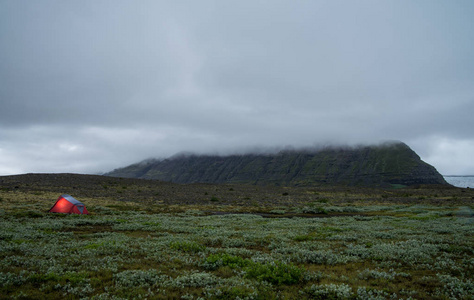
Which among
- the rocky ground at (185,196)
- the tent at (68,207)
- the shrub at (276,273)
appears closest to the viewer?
the shrub at (276,273)

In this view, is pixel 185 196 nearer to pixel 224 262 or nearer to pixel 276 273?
pixel 224 262

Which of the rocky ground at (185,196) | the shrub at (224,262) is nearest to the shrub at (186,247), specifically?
the shrub at (224,262)

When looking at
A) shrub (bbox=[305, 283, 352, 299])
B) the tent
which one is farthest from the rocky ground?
shrub (bbox=[305, 283, 352, 299])

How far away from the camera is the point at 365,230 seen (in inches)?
867

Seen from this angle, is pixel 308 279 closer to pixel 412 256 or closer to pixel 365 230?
pixel 412 256

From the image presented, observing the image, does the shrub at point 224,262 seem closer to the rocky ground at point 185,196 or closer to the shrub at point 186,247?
the shrub at point 186,247

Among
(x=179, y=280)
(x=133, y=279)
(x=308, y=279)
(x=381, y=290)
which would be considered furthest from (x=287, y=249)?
(x=133, y=279)

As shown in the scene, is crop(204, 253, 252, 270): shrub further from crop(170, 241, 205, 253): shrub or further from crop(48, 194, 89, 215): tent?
crop(48, 194, 89, 215): tent

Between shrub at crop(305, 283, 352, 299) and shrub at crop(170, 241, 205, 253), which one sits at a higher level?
shrub at crop(305, 283, 352, 299)

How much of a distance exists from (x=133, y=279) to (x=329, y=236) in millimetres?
15054

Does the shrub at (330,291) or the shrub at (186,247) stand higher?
the shrub at (330,291)

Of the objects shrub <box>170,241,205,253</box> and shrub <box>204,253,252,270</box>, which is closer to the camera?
shrub <box>204,253,252,270</box>

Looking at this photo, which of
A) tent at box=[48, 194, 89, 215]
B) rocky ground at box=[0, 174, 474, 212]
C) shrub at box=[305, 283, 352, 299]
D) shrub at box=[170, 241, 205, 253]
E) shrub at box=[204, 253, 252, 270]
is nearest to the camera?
shrub at box=[305, 283, 352, 299]

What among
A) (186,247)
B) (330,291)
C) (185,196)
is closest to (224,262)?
(186,247)
